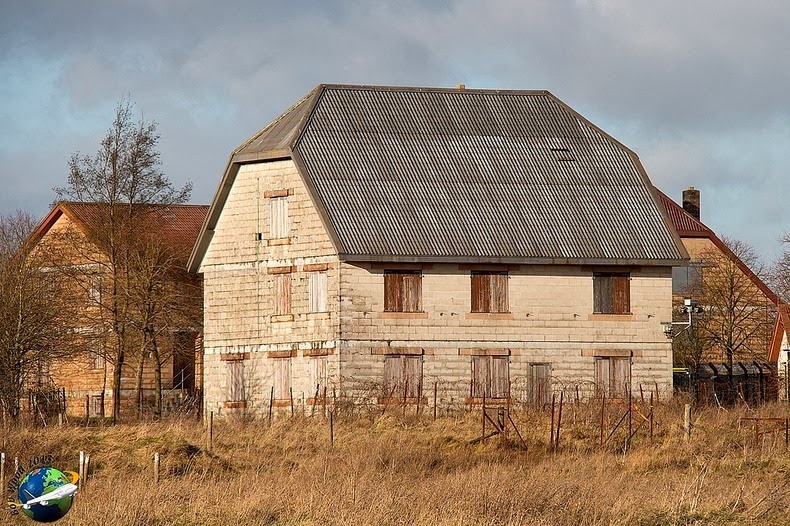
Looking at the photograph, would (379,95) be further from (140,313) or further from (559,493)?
(559,493)

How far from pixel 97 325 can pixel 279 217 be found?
9.30 m

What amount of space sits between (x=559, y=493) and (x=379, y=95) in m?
23.1

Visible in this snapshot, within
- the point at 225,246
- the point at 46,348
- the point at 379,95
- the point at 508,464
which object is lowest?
the point at 508,464

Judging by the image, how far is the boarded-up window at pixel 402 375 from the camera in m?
38.7

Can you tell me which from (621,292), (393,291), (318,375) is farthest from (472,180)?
(318,375)

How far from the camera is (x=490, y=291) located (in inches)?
1565

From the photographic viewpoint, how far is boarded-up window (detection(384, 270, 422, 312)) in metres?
39.1

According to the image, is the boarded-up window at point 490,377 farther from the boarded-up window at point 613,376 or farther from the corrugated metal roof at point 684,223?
the corrugated metal roof at point 684,223

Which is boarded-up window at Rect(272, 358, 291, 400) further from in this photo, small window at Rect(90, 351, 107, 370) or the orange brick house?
small window at Rect(90, 351, 107, 370)

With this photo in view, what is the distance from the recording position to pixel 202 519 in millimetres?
21328

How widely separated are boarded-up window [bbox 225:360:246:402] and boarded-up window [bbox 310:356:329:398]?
2730 millimetres

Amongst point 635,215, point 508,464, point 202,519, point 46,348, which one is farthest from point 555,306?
point 202,519

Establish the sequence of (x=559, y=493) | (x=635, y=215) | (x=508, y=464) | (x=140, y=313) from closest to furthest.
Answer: (x=559, y=493) < (x=508, y=464) < (x=635, y=215) < (x=140, y=313)

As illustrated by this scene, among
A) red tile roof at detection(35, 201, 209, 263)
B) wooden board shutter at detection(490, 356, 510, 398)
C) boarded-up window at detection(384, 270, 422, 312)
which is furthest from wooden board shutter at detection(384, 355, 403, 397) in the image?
red tile roof at detection(35, 201, 209, 263)
